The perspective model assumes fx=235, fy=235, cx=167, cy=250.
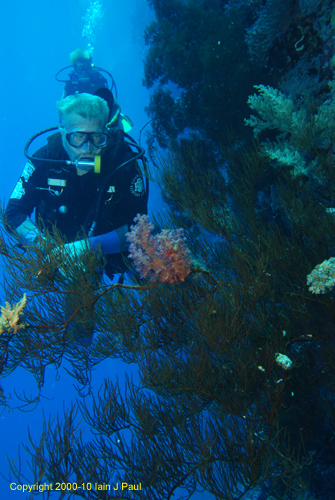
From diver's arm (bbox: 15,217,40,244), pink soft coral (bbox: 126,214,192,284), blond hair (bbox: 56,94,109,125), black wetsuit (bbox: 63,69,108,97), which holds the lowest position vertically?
pink soft coral (bbox: 126,214,192,284)

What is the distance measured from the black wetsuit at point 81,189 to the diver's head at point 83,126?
23cm

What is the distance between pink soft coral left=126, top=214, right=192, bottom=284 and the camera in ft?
6.97

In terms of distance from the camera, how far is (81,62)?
1045 cm

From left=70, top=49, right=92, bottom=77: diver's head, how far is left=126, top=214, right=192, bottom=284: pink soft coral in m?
11.9

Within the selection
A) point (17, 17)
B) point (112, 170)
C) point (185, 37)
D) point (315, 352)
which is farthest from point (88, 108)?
point (17, 17)

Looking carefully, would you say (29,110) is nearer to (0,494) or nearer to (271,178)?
(0,494)

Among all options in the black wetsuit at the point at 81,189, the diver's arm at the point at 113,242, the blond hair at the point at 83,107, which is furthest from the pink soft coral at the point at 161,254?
the blond hair at the point at 83,107

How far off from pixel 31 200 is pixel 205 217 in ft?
8.61

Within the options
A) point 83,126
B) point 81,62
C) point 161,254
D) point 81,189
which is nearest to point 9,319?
point 161,254

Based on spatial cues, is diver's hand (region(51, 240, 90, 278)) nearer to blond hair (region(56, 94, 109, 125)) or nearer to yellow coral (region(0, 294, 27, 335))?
yellow coral (region(0, 294, 27, 335))

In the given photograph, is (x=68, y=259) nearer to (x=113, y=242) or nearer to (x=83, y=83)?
(x=113, y=242)

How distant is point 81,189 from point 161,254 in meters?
2.11

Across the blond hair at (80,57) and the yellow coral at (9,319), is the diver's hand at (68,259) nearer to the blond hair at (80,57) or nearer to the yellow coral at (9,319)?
the yellow coral at (9,319)

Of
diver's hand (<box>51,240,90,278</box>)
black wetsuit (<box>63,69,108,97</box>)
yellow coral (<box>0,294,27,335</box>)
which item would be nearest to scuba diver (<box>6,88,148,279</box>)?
diver's hand (<box>51,240,90,278</box>)
